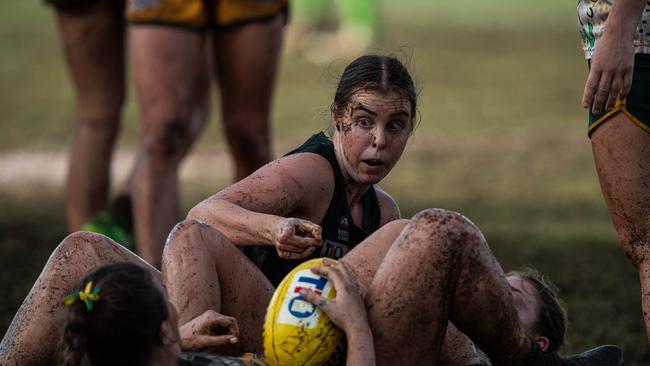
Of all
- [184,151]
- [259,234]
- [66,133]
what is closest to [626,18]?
[259,234]

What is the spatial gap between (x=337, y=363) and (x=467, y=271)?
16.7 inches

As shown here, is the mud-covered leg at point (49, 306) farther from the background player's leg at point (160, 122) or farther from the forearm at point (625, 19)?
the background player's leg at point (160, 122)

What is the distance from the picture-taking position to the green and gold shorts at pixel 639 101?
382 cm

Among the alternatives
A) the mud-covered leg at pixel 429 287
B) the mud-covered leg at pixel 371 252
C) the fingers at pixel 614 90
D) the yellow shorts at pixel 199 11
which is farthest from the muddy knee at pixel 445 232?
the yellow shorts at pixel 199 11

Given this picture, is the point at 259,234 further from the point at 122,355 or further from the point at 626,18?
the point at 626,18

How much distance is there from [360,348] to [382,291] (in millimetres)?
185

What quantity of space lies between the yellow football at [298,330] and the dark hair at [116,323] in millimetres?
362

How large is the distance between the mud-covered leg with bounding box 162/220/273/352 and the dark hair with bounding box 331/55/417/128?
599mm

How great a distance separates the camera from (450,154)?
34.4ft

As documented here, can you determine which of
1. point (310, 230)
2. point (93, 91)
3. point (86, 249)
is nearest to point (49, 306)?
point (86, 249)

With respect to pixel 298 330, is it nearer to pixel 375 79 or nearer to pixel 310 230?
pixel 310 230

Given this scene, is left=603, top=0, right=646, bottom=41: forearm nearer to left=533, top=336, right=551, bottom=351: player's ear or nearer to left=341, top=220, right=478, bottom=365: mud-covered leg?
left=341, top=220, right=478, bottom=365: mud-covered leg

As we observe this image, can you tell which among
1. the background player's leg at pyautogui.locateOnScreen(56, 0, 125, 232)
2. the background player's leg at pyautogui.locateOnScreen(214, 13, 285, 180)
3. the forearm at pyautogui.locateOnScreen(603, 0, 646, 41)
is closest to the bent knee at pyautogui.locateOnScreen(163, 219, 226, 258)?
the forearm at pyautogui.locateOnScreen(603, 0, 646, 41)

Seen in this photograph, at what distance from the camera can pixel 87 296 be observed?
9.94 ft
